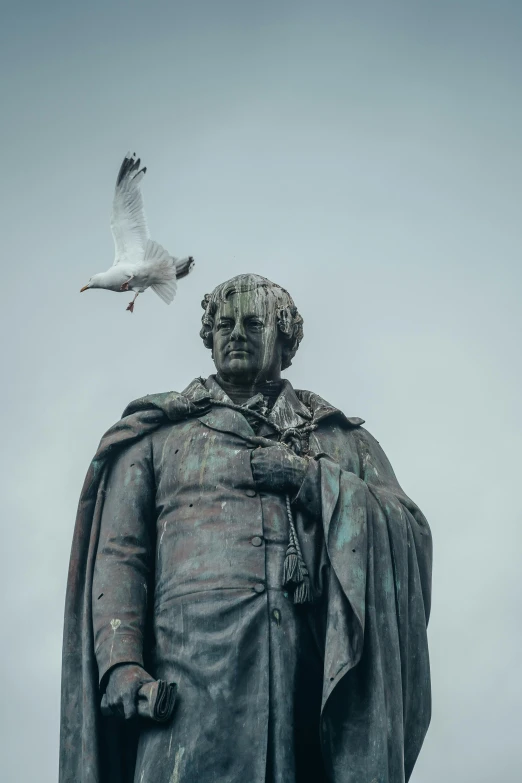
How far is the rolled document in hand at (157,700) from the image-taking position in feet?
45.6

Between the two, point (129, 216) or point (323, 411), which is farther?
point (129, 216)

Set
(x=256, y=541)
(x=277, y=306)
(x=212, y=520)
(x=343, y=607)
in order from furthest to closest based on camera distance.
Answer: (x=277, y=306) < (x=212, y=520) < (x=256, y=541) < (x=343, y=607)

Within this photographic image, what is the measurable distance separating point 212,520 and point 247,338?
1.90 meters

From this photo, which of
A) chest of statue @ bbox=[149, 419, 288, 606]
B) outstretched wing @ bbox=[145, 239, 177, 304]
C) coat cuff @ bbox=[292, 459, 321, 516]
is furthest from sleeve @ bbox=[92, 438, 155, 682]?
outstretched wing @ bbox=[145, 239, 177, 304]

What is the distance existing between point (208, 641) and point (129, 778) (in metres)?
1.28

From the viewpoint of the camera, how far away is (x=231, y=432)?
1538 centimetres

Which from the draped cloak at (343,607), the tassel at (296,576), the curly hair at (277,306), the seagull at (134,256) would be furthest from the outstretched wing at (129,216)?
the tassel at (296,576)

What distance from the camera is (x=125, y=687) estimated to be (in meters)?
14.1

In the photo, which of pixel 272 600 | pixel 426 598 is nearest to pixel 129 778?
pixel 272 600

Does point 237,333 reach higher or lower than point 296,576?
higher

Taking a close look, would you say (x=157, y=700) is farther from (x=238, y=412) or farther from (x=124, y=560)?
(x=238, y=412)

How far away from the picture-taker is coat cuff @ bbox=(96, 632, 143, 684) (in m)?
14.3

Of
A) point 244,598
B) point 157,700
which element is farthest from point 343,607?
point 157,700

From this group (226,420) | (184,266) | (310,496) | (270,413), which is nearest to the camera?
(310,496)
